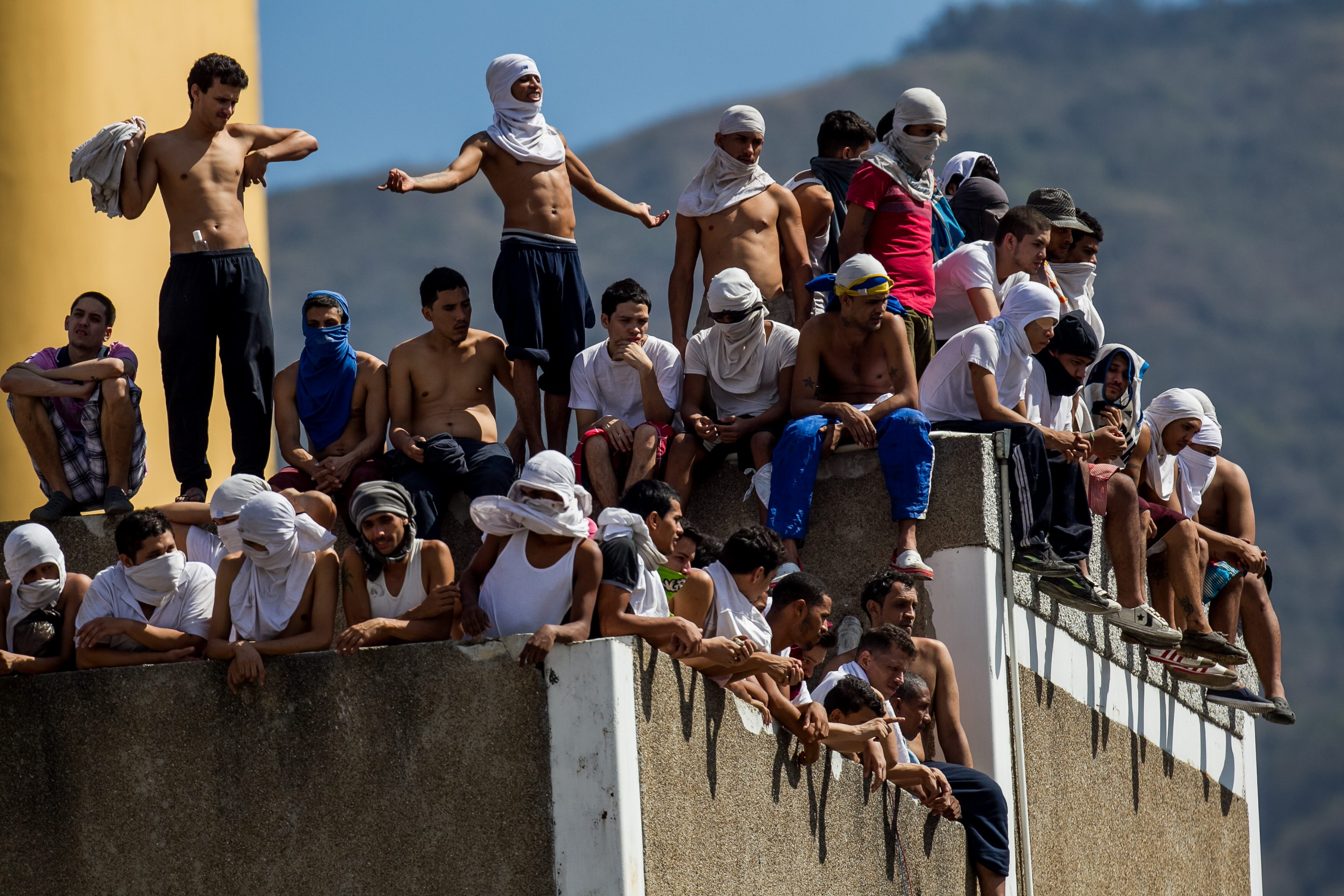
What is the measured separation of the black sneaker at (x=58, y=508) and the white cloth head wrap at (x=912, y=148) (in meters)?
4.73

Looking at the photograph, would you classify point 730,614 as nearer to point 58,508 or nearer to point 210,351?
point 210,351

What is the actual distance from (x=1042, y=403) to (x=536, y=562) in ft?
14.1

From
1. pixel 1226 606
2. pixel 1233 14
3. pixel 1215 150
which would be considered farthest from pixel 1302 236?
pixel 1226 606

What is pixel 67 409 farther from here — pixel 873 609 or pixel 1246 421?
pixel 1246 421

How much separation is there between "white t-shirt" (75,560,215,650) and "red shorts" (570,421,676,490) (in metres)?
2.73

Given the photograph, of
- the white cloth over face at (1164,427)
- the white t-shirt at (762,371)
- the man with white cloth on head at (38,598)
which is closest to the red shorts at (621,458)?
the white t-shirt at (762,371)

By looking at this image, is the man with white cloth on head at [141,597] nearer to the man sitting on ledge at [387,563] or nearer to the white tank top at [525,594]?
the man sitting on ledge at [387,563]

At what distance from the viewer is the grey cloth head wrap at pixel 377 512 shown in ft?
27.5

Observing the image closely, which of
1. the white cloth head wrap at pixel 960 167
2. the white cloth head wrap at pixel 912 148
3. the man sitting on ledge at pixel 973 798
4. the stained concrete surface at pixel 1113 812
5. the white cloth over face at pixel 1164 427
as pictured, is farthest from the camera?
the white cloth head wrap at pixel 960 167

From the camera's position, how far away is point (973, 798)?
10133 mm

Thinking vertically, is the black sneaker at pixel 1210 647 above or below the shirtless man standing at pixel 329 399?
below

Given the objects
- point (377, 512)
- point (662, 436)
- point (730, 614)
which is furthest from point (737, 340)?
point (377, 512)

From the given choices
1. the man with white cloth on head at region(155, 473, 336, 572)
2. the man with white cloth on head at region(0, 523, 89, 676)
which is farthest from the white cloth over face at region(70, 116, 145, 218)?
the man with white cloth on head at region(0, 523, 89, 676)

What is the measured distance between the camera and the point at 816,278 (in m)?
11.5
